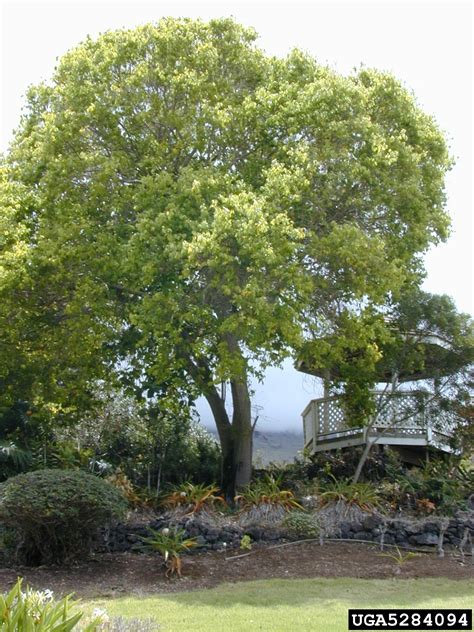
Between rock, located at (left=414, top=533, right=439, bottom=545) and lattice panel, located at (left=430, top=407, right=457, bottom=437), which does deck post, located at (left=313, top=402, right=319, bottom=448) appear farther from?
rock, located at (left=414, top=533, right=439, bottom=545)

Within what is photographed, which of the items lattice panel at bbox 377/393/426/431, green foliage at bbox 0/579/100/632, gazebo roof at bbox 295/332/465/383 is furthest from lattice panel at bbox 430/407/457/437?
green foliage at bbox 0/579/100/632

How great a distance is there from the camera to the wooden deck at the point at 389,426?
17922 millimetres

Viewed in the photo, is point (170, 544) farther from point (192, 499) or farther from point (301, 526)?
A: point (301, 526)

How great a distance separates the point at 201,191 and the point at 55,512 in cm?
633

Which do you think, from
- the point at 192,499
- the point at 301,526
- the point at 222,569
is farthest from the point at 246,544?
the point at 192,499

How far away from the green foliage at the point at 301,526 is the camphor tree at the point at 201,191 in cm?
285

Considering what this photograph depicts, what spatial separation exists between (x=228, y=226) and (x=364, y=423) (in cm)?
684

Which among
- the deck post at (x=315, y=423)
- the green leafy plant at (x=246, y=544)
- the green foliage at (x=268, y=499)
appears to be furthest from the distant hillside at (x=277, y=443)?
the green leafy plant at (x=246, y=544)

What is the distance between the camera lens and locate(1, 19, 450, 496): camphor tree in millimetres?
14820

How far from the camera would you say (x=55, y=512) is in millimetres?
11953

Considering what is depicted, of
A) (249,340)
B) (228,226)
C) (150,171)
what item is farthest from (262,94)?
(249,340)

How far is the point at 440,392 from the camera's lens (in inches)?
694

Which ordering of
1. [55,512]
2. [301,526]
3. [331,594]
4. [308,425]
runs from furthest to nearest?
[308,425], [301,526], [55,512], [331,594]

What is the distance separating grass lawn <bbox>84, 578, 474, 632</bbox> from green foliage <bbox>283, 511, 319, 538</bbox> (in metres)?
2.16
